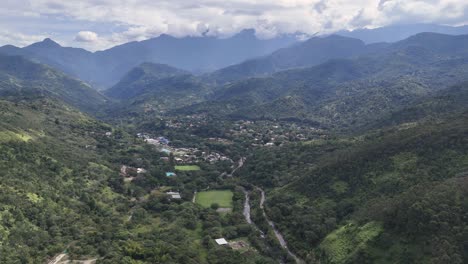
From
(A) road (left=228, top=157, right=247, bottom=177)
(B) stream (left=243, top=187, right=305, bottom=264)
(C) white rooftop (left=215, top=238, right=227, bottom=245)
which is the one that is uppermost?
(C) white rooftop (left=215, top=238, right=227, bottom=245)

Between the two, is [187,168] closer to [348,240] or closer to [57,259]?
[57,259]

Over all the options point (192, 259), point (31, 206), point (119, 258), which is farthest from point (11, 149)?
point (192, 259)

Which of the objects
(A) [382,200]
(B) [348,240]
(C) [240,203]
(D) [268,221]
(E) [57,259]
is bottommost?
(D) [268,221]

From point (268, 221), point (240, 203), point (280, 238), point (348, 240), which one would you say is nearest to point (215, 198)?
point (240, 203)

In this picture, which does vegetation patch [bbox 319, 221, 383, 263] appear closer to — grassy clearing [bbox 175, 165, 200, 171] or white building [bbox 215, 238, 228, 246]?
white building [bbox 215, 238, 228, 246]

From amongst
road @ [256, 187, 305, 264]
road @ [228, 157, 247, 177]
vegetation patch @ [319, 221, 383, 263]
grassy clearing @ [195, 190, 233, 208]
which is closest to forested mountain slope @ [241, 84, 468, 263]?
vegetation patch @ [319, 221, 383, 263]

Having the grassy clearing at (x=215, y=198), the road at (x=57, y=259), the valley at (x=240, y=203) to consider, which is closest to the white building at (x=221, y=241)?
the valley at (x=240, y=203)

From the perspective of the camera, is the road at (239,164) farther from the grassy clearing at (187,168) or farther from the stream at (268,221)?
the stream at (268,221)
